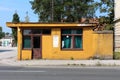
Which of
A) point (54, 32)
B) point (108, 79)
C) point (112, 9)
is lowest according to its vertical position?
point (108, 79)

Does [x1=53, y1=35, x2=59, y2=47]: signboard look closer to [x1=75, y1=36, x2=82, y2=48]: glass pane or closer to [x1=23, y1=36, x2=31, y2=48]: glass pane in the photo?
[x1=75, y1=36, x2=82, y2=48]: glass pane

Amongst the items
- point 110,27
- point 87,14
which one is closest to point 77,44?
point 110,27

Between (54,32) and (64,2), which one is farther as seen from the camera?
(64,2)

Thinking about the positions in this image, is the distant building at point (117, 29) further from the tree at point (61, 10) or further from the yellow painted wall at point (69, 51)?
the tree at point (61, 10)

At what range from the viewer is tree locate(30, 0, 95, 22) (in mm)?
69812

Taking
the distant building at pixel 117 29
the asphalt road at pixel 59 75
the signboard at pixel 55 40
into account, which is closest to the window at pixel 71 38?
the signboard at pixel 55 40

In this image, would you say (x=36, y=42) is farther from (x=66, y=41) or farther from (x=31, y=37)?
(x=66, y=41)

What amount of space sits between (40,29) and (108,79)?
18.4m

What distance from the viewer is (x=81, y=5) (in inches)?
2810

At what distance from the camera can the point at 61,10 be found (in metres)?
69.5

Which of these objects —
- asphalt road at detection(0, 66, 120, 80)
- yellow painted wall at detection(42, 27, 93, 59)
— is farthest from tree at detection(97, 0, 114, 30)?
asphalt road at detection(0, 66, 120, 80)

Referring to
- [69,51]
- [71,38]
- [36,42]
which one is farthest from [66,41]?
[36,42]

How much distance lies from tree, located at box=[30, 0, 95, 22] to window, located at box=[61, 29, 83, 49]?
3448 centimetres

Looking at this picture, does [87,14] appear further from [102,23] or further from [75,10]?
[102,23]
